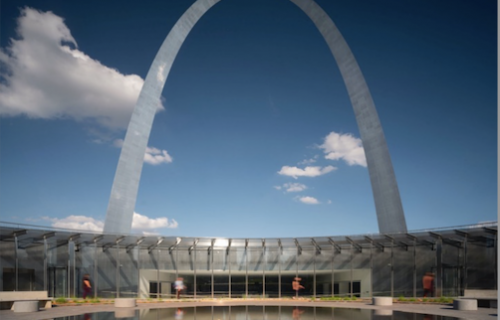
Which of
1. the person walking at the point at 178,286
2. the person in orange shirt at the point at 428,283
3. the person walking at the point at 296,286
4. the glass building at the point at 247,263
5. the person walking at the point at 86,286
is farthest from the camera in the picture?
the person walking at the point at 296,286

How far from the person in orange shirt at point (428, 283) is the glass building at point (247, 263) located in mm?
319

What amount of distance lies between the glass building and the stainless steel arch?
Answer: 2.61m

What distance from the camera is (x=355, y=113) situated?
129ft

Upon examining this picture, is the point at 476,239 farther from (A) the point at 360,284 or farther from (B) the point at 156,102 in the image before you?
(B) the point at 156,102

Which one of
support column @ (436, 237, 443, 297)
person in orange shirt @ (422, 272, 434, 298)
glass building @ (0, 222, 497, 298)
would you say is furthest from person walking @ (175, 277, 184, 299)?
support column @ (436, 237, 443, 297)

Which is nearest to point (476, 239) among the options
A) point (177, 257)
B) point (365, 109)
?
point (365, 109)

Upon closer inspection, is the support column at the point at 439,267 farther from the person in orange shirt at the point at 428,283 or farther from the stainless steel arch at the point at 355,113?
the stainless steel arch at the point at 355,113

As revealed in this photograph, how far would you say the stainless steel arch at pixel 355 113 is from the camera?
35344 millimetres

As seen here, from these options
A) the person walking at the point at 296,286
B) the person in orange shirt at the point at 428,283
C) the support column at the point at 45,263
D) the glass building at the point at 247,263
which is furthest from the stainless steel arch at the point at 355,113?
the person walking at the point at 296,286

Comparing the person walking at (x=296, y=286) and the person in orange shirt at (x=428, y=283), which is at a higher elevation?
the person in orange shirt at (x=428, y=283)

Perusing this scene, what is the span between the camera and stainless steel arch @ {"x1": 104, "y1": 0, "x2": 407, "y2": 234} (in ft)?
116

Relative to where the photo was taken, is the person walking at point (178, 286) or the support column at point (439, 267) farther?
the person walking at point (178, 286)

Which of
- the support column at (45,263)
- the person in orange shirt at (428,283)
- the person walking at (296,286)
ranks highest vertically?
the support column at (45,263)

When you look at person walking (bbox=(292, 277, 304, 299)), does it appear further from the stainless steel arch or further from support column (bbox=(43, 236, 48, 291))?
support column (bbox=(43, 236, 48, 291))
